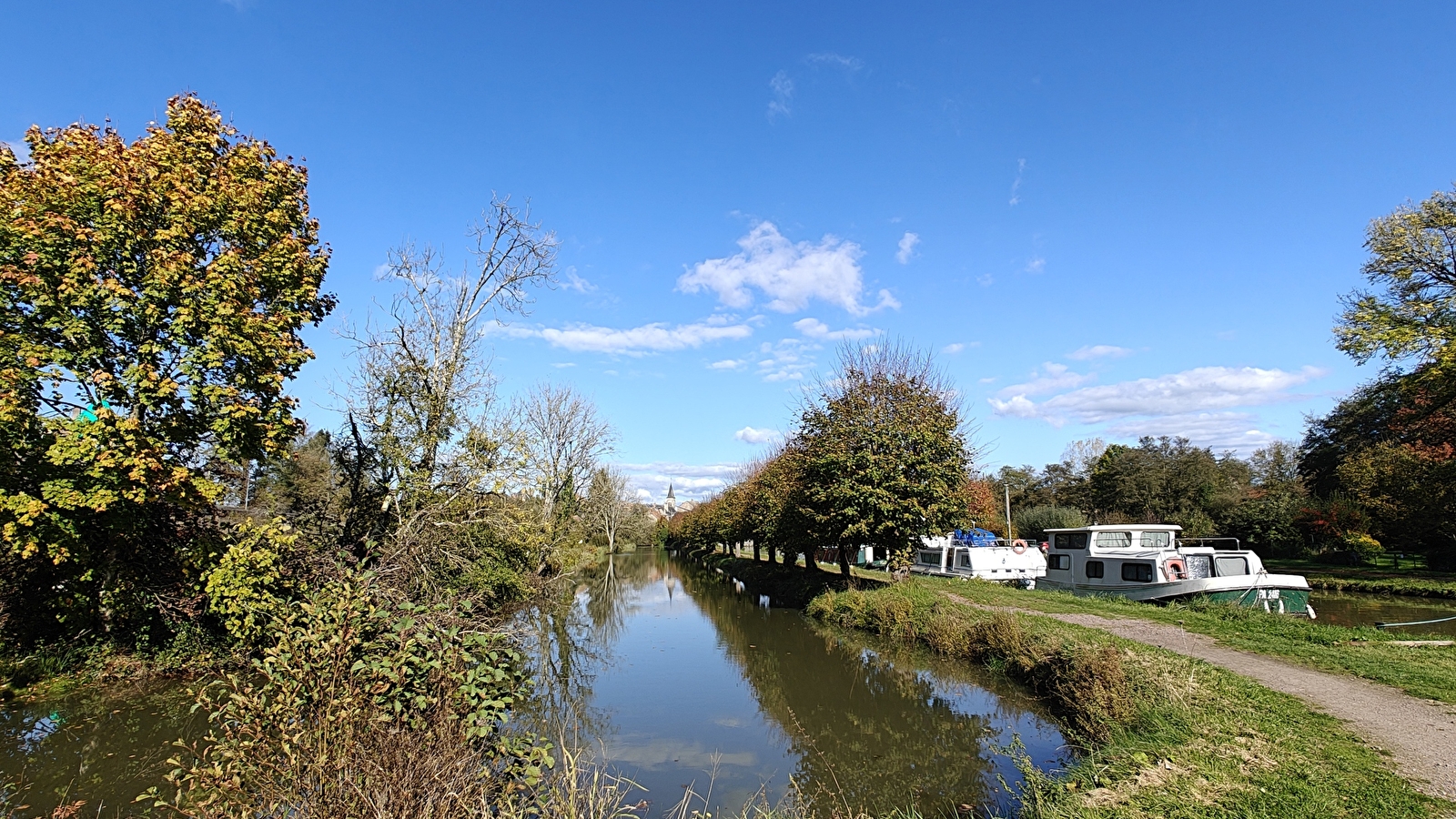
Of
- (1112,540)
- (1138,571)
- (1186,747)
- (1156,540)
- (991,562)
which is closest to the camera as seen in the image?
(1186,747)

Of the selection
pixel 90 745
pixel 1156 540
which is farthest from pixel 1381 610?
pixel 90 745

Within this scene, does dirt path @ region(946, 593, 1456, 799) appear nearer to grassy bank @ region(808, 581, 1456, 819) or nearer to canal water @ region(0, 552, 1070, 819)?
grassy bank @ region(808, 581, 1456, 819)

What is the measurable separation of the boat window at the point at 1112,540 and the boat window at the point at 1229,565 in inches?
137

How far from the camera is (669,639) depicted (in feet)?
61.7

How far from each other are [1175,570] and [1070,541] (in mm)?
4408

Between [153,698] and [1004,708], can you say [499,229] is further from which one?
[1004,708]

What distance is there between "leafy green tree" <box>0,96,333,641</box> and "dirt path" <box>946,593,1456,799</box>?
13904 mm

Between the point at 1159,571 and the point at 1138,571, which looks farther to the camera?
the point at 1138,571

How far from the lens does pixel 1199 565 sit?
57.8 ft

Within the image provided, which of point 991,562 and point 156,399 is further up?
point 156,399

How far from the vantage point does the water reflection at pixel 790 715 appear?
806cm

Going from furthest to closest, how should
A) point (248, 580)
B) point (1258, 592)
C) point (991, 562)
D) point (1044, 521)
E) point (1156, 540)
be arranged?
point (1044, 521)
point (991, 562)
point (1156, 540)
point (1258, 592)
point (248, 580)

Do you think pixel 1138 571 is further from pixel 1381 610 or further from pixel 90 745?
pixel 90 745

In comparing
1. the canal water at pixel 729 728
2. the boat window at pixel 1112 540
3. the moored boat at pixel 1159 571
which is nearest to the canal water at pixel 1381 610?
the moored boat at pixel 1159 571
